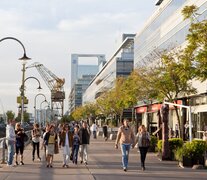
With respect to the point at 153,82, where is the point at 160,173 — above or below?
below

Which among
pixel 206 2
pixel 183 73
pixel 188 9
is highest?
pixel 206 2

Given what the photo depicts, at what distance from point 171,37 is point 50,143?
110 feet

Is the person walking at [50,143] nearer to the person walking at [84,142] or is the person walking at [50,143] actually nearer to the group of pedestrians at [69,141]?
the group of pedestrians at [69,141]

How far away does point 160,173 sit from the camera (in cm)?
1725

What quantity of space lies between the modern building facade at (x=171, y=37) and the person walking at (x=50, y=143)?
1418 cm

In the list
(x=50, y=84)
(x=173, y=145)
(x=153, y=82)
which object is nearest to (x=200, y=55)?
(x=173, y=145)

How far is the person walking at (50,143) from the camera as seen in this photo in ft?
63.9

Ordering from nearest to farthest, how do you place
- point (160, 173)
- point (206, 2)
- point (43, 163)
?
point (160, 173) < point (43, 163) < point (206, 2)

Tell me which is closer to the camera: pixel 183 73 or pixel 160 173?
pixel 160 173

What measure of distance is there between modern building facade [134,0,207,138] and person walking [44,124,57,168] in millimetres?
14179

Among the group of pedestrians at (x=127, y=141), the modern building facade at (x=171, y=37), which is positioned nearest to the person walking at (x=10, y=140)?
the group of pedestrians at (x=127, y=141)

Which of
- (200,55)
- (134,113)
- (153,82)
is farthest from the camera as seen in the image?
(134,113)

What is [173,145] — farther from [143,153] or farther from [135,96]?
[135,96]

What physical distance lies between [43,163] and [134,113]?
2424 inches
